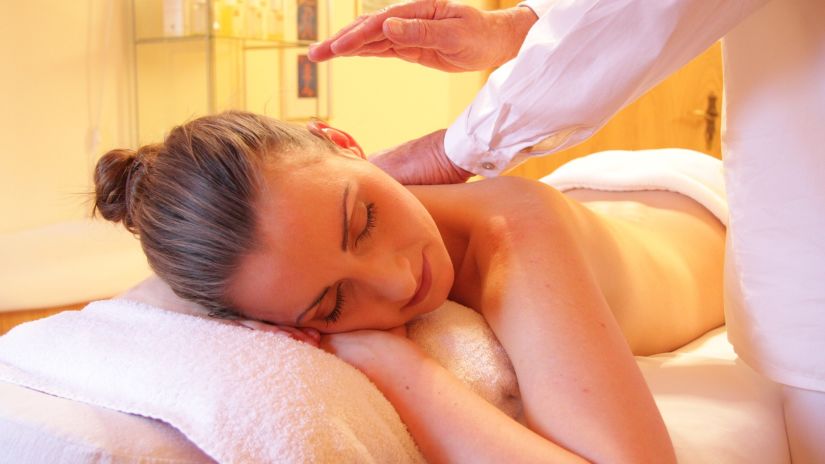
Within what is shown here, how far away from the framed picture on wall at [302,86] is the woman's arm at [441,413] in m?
2.30

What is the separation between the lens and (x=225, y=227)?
830mm

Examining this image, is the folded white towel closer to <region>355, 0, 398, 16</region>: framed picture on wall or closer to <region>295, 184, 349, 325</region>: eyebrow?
<region>295, 184, 349, 325</region>: eyebrow

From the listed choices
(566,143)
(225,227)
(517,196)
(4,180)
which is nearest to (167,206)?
(225,227)

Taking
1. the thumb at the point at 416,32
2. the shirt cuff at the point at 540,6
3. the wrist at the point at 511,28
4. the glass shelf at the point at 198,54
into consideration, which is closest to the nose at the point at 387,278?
the thumb at the point at 416,32

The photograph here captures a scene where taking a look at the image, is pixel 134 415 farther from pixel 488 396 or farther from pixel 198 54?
pixel 198 54

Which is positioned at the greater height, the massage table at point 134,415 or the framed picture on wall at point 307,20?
the framed picture on wall at point 307,20

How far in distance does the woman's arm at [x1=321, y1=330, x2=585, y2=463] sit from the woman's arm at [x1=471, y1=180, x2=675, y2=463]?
45mm

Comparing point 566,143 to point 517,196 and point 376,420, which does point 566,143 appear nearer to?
point 517,196

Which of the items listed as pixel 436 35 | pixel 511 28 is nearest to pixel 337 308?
pixel 436 35

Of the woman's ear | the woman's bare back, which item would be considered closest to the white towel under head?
the woman's bare back

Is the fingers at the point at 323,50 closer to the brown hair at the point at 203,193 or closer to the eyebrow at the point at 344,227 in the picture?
the brown hair at the point at 203,193

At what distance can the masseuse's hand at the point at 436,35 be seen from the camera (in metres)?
1.21

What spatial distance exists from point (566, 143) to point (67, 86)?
1932mm

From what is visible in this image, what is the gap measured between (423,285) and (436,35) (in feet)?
1.65
